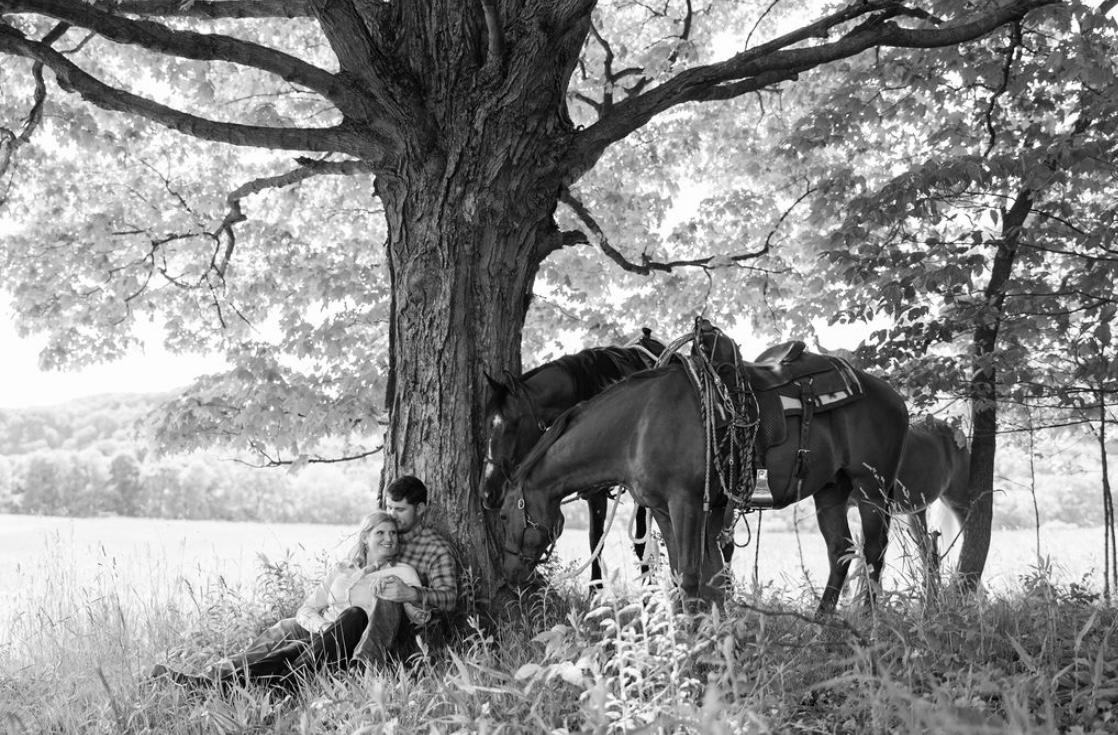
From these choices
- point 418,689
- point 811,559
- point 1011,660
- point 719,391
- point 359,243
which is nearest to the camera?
point 1011,660

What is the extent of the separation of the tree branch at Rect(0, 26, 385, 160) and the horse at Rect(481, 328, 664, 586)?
1.76 metres

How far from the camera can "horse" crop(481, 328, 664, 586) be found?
5.36m

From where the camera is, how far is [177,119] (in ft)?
18.4

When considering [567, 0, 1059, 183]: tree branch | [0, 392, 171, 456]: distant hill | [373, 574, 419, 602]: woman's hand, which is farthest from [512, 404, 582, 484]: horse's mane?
[0, 392, 171, 456]: distant hill

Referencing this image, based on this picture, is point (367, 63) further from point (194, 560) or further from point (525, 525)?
point (194, 560)

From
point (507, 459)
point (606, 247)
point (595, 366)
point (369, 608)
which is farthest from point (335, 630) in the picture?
point (606, 247)

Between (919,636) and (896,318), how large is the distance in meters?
3.81

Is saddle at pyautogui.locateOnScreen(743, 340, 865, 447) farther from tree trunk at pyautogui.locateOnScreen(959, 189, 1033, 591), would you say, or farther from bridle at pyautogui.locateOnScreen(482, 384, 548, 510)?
tree trunk at pyautogui.locateOnScreen(959, 189, 1033, 591)

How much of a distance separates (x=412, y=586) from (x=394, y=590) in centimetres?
11

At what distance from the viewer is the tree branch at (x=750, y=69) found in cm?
603

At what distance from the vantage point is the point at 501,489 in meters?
5.33

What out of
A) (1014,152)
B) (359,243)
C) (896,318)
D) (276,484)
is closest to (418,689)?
(896,318)

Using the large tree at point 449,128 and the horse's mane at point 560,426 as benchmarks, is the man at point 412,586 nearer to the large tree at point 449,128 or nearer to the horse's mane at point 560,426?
the large tree at point 449,128

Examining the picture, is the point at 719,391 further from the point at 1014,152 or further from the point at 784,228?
the point at 784,228
